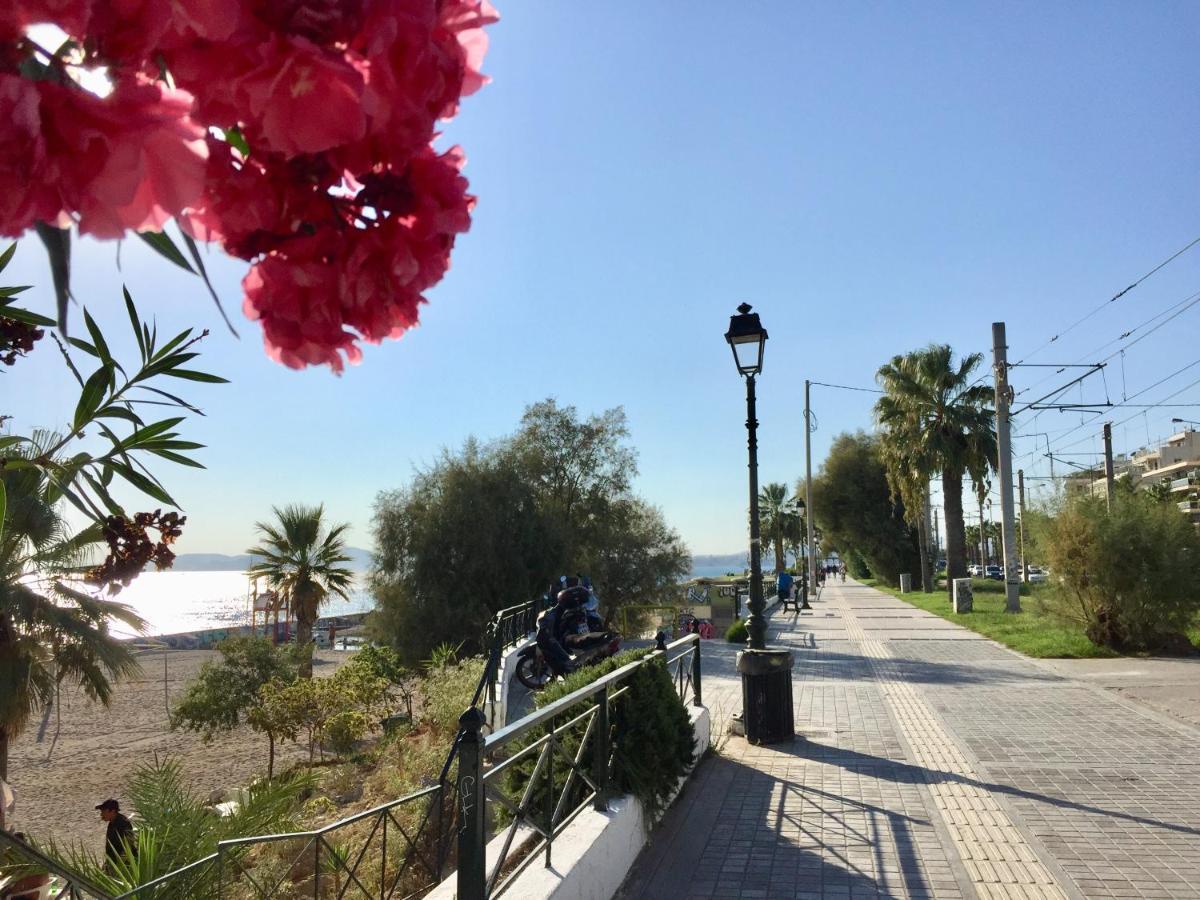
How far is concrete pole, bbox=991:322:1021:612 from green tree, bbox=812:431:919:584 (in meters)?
30.7

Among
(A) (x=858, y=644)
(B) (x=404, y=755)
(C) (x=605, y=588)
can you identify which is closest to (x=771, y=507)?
(C) (x=605, y=588)

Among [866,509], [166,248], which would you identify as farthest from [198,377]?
[866,509]

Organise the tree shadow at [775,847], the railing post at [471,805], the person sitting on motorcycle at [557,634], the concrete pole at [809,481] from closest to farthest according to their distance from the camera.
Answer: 1. the railing post at [471,805]
2. the tree shadow at [775,847]
3. the person sitting on motorcycle at [557,634]
4. the concrete pole at [809,481]

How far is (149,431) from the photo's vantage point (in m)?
2.41

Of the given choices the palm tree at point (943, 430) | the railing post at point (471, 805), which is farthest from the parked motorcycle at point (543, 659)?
the palm tree at point (943, 430)

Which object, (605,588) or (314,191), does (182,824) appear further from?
(605,588)

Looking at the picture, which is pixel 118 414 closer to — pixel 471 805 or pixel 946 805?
pixel 471 805

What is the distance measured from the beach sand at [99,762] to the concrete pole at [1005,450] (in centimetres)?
1763

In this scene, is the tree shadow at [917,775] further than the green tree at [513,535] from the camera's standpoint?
No

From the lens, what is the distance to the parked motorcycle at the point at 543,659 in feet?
35.5

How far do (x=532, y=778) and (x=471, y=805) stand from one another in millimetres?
837

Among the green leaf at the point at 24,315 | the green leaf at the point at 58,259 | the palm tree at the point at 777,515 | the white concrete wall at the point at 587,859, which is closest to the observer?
the green leaf at the point at 58,259

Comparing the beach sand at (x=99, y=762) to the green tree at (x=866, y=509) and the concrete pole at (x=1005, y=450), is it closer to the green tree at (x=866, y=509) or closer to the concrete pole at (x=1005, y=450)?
the concrete pole at (x=1005, y=450)

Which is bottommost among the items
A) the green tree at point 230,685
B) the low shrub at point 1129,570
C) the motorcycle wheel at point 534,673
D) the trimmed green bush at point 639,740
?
the green tree at point 230,685
